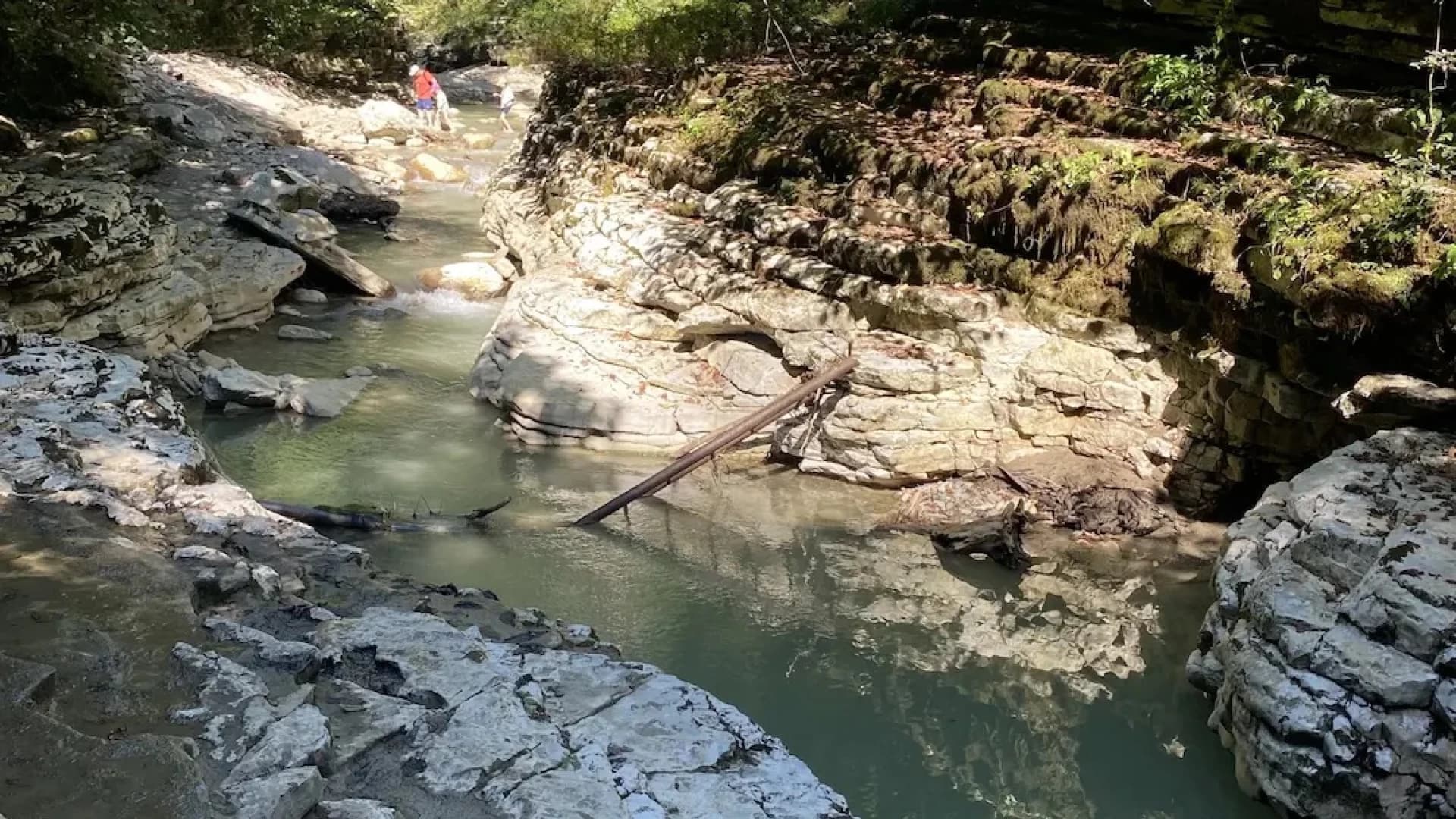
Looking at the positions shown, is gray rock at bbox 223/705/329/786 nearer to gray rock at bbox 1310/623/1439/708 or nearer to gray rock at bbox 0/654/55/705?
gray rock at bbox 0/654/55/705

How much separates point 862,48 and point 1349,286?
32.6 ft

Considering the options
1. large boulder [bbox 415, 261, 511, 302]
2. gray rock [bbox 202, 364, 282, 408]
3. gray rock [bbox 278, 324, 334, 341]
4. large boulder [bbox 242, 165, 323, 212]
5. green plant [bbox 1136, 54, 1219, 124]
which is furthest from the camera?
large boulder [bbox 242, 165, 323, 212]

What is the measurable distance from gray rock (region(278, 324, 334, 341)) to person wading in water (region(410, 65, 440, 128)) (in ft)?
41.3

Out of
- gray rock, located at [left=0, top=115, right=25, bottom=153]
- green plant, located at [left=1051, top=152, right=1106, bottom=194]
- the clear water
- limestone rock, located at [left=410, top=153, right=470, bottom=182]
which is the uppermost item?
Result: green plant, located at [left=1051, top=152, right=1106, bottom=194]

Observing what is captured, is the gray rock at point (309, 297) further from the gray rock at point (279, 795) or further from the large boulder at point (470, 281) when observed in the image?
the gray rock at point (279, 795)

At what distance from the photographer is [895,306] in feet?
33.1

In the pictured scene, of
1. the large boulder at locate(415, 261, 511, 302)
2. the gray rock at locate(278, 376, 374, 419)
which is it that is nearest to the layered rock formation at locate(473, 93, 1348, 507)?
the gray rock at locate(278, 376, 374, 419)

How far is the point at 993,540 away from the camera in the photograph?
8688 mm

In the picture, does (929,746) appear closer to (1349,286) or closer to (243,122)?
(1349,286)

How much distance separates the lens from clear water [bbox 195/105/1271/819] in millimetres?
6348

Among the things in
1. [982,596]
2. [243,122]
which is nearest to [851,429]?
[982,596]

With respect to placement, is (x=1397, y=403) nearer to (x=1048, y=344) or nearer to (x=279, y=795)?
(x=1048, y=344)

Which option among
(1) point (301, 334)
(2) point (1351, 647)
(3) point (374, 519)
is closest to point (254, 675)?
(3) point (374, 519)

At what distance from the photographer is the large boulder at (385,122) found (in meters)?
24.1
